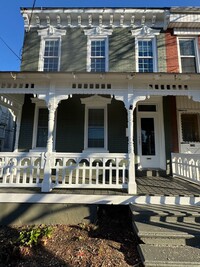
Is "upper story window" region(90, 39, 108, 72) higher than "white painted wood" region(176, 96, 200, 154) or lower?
higher

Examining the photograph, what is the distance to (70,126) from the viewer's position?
7562 millimetres

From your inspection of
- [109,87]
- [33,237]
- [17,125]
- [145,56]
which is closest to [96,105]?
[109,87]

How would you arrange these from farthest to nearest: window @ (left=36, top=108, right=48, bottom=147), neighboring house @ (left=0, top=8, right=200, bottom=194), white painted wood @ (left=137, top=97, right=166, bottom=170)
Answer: window @ (left=36, top=108, right=48, bottom=147)
white painted wood @ (left=137, top=97, right=166, bottom=170)
neighboring house @ (left=0, top=8, right=200, bottom=194)

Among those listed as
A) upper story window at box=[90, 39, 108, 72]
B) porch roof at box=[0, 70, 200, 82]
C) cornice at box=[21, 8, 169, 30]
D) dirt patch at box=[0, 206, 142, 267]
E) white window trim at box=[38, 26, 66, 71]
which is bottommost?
dirt patch at box=[0, 206, 142, 267]

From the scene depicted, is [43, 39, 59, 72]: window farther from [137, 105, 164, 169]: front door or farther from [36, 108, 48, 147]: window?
[137, 105, 164, 169]: front door

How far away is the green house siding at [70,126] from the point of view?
7.44 meters

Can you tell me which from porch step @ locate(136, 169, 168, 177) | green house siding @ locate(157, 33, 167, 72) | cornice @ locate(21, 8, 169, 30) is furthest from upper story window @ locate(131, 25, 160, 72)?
porch step @ locate(136, 169, 168, 177)

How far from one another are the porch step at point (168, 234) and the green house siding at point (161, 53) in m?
5.98

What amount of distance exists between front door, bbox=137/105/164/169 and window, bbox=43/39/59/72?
14.0ft

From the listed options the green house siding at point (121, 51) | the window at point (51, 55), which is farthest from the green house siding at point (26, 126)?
the green house siding at point (121, 51)

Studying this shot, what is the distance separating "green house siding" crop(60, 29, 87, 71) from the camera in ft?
27.1

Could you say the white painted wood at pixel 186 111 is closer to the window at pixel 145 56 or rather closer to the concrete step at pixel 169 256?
the window at pixel 145 56

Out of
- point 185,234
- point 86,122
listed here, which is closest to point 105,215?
point 185,234

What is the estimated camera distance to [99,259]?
308 cm
